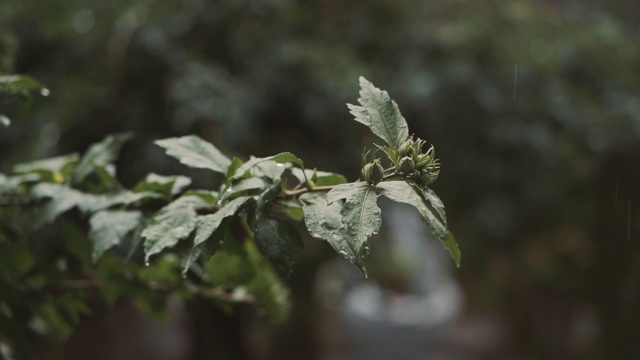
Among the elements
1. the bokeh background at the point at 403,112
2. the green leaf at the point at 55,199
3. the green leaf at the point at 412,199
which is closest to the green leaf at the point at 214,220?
the green leaf at the point at 412,199

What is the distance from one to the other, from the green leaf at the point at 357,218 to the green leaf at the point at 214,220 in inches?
3.0

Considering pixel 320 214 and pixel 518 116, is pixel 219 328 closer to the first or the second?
pixel 518 116

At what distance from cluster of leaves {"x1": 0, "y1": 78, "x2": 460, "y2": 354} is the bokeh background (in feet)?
1.90

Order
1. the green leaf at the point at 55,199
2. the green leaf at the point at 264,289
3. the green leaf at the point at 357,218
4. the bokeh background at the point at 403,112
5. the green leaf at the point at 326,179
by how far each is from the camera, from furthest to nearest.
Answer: the bokeh background at the point at 403,112 < the green leaf at the point at 264,289 < the green leaf at the point at 55,199 < the green leaf at the point at 326,179 < the green leaf at the point at 357,218

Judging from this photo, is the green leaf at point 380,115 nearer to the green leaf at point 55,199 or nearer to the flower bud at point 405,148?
the flower bud at point 405,148

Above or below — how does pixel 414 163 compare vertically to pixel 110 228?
above

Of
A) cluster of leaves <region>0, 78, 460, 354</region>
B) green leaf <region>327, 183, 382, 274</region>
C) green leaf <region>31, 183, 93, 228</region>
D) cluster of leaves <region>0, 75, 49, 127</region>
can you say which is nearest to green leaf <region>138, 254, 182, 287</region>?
cluster of leaves <region>0, 78, 460, 354</region>

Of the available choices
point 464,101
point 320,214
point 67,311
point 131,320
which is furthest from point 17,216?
point 131,320

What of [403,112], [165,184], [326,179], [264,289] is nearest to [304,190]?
[326,179]

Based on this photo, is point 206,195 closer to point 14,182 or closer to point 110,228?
point 110,228

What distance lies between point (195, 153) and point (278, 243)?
130mm

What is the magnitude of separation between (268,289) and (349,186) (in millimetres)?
344

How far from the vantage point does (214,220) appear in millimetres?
491

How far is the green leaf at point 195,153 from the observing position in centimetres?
58
